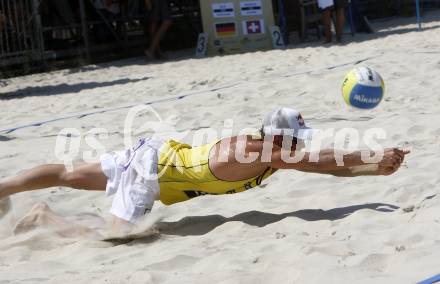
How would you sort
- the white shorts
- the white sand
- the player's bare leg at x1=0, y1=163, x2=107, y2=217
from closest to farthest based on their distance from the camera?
the white sand < the white shorts < the player's bare leg at x1=0, y1=163, x2=107, y2=217

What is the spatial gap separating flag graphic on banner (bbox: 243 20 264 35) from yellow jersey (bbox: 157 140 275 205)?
30.9 ft

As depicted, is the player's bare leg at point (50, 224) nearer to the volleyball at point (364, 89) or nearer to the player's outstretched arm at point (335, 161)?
the player's outstretched arm at point (335, 161)

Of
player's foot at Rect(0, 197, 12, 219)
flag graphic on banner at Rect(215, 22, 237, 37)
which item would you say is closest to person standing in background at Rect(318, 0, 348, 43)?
flag graphic on banner at Rect(215, 22, 237, 37)

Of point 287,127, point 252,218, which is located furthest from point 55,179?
point 287,127

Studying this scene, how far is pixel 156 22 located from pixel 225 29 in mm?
1190

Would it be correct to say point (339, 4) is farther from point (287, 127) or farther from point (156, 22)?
point (287, 127)

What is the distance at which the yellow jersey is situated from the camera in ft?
15.2

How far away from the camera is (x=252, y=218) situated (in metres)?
4.70

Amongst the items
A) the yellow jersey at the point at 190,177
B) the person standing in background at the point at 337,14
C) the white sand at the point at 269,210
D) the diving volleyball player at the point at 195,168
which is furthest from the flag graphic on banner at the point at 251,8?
the yellow jersey at the point at 190,177

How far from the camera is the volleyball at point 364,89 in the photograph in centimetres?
523

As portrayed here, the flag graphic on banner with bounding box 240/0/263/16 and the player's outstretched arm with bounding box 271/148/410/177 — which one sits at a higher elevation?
the flag graphic on banner with bounding box 240/0/263/16

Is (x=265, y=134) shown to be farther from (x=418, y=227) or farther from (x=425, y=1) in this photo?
(x=425, y=1)

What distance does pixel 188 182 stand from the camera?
15.4 ft

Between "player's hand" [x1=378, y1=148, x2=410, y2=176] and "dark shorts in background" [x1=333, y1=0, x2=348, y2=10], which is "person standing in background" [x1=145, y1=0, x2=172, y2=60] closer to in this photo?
"dark shorts in background" [x1=333, y1=0, x2=348, y2=10]
